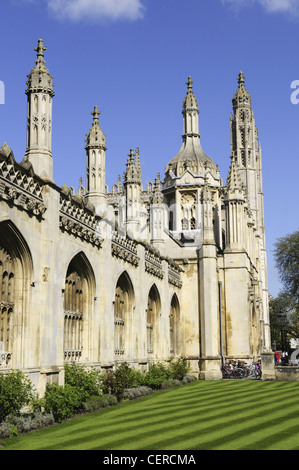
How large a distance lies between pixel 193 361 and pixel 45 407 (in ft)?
63.8

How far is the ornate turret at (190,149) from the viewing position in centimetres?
4772

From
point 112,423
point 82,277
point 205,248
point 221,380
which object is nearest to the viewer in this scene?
point 112,423

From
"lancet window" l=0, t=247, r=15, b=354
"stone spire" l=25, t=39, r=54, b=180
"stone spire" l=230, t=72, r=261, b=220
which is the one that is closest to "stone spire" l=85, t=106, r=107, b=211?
"stone spire" l=25, t=39, r=54, b=180

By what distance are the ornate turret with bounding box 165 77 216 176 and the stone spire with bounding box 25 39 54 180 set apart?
1255 inches

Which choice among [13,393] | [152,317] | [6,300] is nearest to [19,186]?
[6,300]

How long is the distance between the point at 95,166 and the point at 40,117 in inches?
169

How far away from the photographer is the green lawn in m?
10.1

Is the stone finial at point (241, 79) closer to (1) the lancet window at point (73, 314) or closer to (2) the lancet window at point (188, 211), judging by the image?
(2) the lancet window at point (188, 211)

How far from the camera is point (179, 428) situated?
12.0m

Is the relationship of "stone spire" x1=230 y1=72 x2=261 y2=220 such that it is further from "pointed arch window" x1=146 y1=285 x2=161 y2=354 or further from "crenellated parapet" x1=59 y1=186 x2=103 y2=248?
"crenellated parapet" x1=59 y1=186 x2=103 y2=248

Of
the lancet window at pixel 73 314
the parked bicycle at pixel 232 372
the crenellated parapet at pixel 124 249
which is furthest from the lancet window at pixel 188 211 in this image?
the lancet window at pixel 73 314

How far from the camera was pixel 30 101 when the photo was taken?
15578 millimetres
